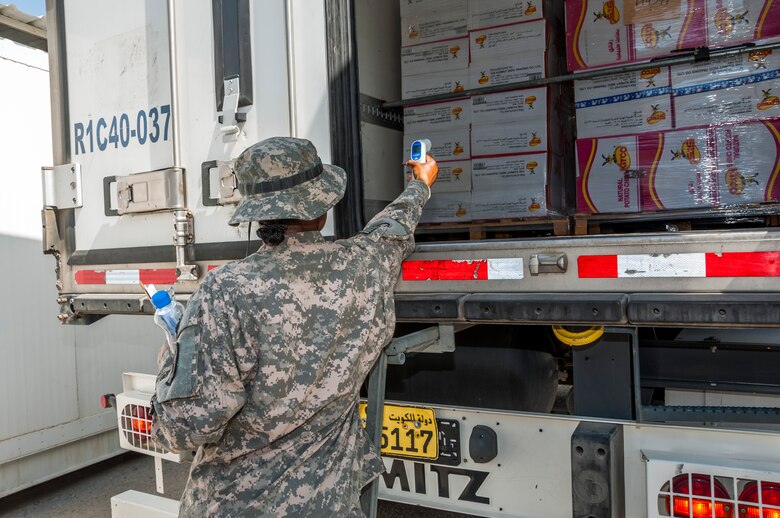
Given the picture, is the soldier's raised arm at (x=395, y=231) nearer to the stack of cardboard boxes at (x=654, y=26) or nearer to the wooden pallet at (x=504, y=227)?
the wooden pallet at (x=504, y=227)

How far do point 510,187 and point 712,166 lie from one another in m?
0.95

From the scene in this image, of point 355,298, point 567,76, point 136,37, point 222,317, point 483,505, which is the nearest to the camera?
point 222,317

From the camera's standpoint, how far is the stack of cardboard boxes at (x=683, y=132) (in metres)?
3.01

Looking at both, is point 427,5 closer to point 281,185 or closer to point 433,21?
point 433,21

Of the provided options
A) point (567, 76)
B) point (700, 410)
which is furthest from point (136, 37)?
point (700, 410)

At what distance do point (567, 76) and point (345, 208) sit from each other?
1.52m

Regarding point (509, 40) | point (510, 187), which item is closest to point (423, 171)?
point (510, 187)

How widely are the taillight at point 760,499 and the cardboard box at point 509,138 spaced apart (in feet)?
6.77

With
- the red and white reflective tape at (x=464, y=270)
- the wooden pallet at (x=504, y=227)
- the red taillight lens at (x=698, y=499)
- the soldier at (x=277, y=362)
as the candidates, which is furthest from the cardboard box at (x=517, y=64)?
the red taillight lens at (x=698, y=499)

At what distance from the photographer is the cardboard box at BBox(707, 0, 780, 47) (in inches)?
117

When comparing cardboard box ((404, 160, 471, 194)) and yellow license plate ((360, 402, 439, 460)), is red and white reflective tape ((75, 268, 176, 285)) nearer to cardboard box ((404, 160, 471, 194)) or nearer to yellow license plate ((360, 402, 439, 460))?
yellow license plate ((360, 402, 439, 460))

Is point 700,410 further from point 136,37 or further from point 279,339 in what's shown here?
point 136,37

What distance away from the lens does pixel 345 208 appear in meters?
2.33

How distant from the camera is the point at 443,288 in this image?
213 centimetres
